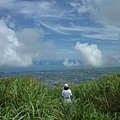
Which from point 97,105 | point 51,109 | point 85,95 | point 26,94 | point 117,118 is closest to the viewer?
point 51,109

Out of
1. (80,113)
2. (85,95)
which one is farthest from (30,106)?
(85,95)

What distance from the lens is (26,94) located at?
8000 mm

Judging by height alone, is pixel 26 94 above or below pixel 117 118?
above

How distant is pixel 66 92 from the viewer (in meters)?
10.7

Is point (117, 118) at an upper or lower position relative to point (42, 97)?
lower

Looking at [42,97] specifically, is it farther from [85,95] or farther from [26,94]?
[85,95]

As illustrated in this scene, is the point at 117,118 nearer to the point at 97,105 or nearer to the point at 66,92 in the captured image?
the point at 97,105

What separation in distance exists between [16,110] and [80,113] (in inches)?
69.9

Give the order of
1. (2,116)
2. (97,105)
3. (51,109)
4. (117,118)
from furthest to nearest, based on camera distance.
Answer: (97,105)
(117,118)
(51,109)
(2,116)

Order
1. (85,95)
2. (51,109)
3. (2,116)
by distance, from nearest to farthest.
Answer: (2,116) → (51,109) → (85,95)

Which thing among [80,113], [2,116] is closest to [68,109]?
[80,113]

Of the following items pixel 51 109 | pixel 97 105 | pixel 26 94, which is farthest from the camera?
pixel 97 105

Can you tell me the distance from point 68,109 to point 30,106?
160 centimetres

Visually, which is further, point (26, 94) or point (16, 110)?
point (26, 94)
